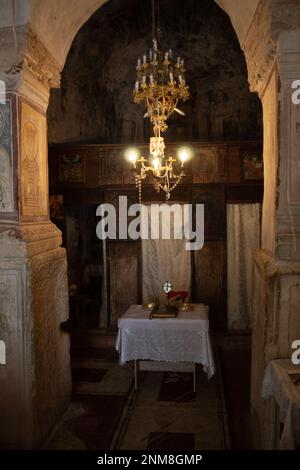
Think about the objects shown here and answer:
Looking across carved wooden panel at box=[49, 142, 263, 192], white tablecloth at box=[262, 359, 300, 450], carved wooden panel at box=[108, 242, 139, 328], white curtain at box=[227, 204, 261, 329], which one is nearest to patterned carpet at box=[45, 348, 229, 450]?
white tablecloth at box=[262, 359, 300, 450]

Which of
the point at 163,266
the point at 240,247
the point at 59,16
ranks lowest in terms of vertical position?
the point at 163,266

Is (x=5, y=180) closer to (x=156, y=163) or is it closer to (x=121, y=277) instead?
(x=156, y=163)

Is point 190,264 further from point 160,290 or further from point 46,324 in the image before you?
point 46,324

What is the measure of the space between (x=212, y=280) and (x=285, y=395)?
5.40m

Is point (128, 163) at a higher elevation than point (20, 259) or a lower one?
higher

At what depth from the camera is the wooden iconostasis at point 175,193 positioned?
808cm

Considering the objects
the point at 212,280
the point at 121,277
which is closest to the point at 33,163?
the point at 121,277

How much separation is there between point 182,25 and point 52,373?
8.53 metres

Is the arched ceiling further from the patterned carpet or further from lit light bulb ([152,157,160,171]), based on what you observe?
the patterned carpet

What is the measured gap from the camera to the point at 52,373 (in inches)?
173

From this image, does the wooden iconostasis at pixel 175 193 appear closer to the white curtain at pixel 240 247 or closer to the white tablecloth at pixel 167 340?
the white curtain at pixel 240 247

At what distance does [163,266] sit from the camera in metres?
8.30

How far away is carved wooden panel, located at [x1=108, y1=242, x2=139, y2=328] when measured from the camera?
8.38 meters

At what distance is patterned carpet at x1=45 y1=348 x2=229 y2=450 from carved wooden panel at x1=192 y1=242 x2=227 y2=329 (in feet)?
6.84
